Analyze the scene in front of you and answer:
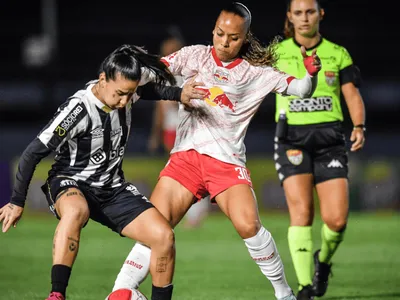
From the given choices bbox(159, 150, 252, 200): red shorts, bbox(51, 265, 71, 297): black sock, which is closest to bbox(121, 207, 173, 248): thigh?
bbox(159, 150, 252, 200): red shorts

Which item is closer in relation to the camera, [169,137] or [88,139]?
[88,139]

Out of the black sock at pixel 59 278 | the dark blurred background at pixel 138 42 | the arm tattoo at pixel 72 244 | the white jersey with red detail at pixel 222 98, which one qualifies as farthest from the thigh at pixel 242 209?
the dark blurred background at pixel 138 42

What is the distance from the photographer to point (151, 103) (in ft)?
67.3

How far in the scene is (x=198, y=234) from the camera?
1233cm

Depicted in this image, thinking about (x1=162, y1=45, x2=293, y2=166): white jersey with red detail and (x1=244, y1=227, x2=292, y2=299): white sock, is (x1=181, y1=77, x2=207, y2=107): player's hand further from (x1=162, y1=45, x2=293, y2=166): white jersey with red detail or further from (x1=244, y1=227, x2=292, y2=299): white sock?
(x1=244, y1=227, x2=292, y2=299): white sock

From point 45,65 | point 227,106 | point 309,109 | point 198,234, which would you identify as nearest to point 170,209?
point 227,106

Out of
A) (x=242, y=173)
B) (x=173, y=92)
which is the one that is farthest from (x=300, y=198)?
(x=173, y=92)

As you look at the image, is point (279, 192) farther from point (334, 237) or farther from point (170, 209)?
point (170, 209)

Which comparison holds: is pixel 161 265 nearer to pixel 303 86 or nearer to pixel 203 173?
pixel 203 173

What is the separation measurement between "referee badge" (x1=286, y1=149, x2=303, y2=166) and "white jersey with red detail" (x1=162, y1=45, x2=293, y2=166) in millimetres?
1121

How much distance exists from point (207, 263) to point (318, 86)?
3.00 meters

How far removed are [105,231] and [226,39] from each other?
722 centimetres

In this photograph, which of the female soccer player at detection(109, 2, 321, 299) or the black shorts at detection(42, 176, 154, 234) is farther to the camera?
the female soccer player at detection(109, 2, 321, 299)

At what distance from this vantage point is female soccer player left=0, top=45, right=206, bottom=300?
18.6 feet
